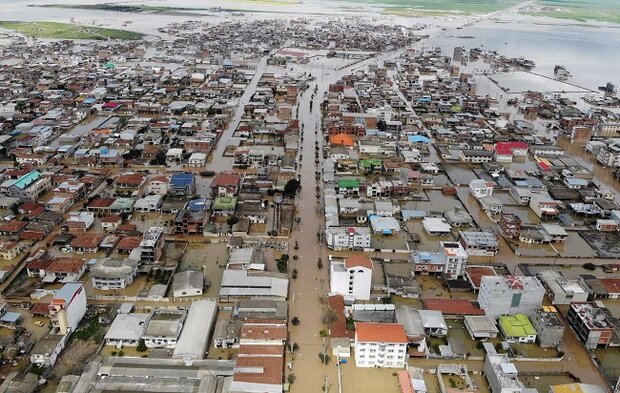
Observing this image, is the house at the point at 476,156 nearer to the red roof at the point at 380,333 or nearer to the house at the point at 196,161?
the house at the point at 196,161

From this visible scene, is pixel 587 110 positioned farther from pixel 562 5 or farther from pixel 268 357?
pixel 562 5

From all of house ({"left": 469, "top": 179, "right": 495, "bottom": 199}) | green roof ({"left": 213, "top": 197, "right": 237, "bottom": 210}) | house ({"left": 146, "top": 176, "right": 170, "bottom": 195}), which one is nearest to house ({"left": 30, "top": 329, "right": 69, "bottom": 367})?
green roof ({"left": 213, "top": 197, "right": 237, "bottom": 210})

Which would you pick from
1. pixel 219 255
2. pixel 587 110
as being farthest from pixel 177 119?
pixel 587 110

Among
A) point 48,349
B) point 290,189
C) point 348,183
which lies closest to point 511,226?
point 348,183

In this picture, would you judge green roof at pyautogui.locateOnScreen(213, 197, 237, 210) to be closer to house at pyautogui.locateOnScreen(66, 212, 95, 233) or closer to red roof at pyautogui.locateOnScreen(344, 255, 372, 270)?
house at pyautogui.locateOnScreen(66, 212, 95, 233)

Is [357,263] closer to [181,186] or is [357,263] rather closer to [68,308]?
[68,308]
